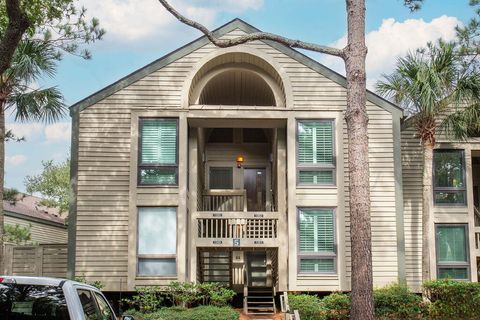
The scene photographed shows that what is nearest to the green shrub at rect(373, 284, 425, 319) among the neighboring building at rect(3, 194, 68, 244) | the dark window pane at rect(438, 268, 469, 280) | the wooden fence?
the dark window pane at rect(438, 268, 469, 280)

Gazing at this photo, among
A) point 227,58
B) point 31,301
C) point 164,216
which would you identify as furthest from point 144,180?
point 31,301

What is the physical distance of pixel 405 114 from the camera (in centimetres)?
1986

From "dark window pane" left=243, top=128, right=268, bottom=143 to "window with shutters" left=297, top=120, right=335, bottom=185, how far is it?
443cm

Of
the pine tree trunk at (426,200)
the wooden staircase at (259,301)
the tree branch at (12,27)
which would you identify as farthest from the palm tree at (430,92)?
the tree branch at (12,27)

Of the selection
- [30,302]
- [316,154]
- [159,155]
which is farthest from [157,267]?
[30,302]

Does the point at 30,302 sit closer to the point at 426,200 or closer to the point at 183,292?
the point at 183,292

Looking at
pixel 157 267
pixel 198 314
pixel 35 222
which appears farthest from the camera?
pixel 35 222

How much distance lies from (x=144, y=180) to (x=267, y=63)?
15.9 ft

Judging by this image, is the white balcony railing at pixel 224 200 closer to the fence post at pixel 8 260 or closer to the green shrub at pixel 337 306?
the green shrub at pixel 337 306

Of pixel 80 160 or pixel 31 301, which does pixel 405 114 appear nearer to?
pixel 80 160

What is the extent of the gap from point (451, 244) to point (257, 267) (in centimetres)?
649

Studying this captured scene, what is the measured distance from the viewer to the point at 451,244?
66.9 feet

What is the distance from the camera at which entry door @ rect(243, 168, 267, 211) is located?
23.2m

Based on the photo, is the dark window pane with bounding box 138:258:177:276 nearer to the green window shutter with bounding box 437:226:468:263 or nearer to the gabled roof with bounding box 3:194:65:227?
the green window shutter with bounding box 437:226:468:263
